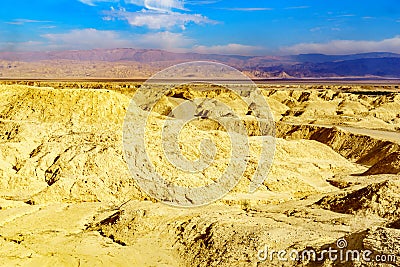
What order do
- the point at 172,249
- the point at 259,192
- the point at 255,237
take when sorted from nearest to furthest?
the point at 255,237 < the point at 172,249 < the point at 259,192

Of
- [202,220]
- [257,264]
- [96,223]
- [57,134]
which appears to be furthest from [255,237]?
[57,134]

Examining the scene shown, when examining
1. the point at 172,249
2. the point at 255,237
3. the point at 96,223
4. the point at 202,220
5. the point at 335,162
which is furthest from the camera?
the point at 335,162

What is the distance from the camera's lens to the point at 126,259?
952cm

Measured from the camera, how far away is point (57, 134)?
1761 cm

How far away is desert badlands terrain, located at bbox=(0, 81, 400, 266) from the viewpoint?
9.17 metres

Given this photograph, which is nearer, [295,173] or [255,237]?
[255,237]

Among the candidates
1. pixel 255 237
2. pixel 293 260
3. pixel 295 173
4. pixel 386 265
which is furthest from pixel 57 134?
pixel 386 265

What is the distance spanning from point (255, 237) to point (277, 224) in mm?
1279

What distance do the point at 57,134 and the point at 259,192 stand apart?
8897 millimetres

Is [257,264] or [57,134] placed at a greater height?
[57,134]

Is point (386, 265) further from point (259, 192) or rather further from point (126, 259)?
point (259, 192)

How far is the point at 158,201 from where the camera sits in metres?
13.3

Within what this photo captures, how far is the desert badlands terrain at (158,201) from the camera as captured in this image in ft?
30.1

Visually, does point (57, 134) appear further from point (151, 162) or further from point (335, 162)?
point (335, 162)
